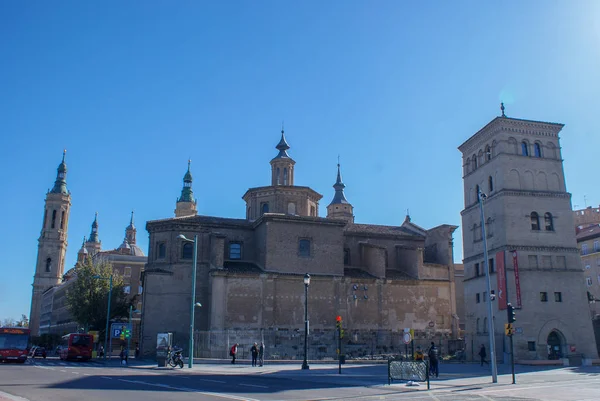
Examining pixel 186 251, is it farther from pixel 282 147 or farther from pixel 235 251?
pixel 282 147

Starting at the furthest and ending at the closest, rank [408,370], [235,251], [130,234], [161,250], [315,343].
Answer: [130,234] → [235,251] → [161,250] → [315,343] → [408,370]

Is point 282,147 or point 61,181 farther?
point 61,181

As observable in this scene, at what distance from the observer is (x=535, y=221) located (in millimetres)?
37031

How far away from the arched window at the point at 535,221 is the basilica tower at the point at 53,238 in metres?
84.5

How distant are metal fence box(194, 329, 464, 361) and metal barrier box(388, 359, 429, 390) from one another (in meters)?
16.3

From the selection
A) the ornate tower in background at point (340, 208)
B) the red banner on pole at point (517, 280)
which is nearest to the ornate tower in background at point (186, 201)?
the ornate tower in background at point (340, 208)

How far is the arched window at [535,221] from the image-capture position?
36906 millimetres

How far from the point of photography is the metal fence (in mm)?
38938

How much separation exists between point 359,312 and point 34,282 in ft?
261

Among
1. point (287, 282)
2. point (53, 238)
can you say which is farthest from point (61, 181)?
point (287, 282)

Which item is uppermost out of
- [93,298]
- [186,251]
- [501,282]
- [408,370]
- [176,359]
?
[186,251]

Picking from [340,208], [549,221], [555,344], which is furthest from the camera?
[340,208]

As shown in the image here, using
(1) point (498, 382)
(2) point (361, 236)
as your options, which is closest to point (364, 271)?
(2) point (361, 236)

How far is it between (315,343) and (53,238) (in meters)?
72.9
